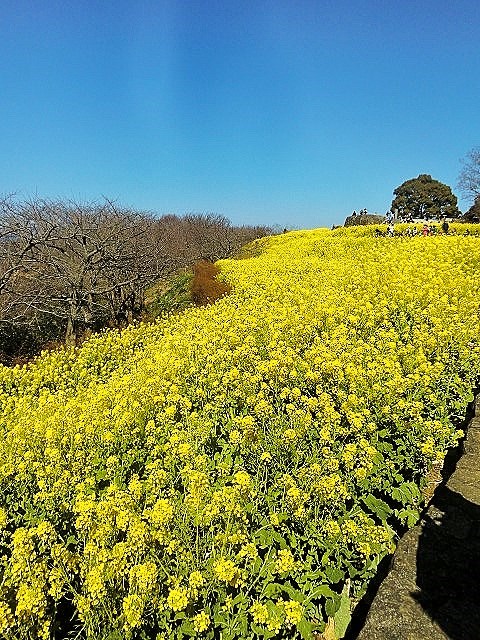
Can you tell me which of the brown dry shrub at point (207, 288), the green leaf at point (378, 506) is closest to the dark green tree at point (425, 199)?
the brown dry shrub at point (207, 288)

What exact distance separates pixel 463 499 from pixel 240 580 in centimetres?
175

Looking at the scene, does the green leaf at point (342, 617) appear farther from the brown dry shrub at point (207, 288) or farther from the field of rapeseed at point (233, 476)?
the brown dry shrub at point (207, 288)

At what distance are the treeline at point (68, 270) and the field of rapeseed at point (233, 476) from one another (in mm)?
7795

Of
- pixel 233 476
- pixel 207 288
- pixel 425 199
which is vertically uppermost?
pixel 425 199

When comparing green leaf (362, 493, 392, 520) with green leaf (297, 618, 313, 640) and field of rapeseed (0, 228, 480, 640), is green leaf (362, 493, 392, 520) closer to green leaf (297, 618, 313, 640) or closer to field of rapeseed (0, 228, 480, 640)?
field of rapeseed (0, 228, 480, 640)

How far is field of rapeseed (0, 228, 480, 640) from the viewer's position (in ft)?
8.70

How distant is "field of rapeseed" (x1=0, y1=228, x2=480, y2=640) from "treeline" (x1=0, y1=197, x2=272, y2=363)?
25.6ft

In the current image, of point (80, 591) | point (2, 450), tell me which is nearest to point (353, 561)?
point (80, 591)

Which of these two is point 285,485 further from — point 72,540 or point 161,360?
point 161,360

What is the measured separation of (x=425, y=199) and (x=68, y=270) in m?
49.8

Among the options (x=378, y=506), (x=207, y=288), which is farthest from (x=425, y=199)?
(x=378, y=506)

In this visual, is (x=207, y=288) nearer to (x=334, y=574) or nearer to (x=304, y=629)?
(x=334, y=574)

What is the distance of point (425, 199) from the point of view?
5516cm

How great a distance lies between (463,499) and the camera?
3.28 metres
